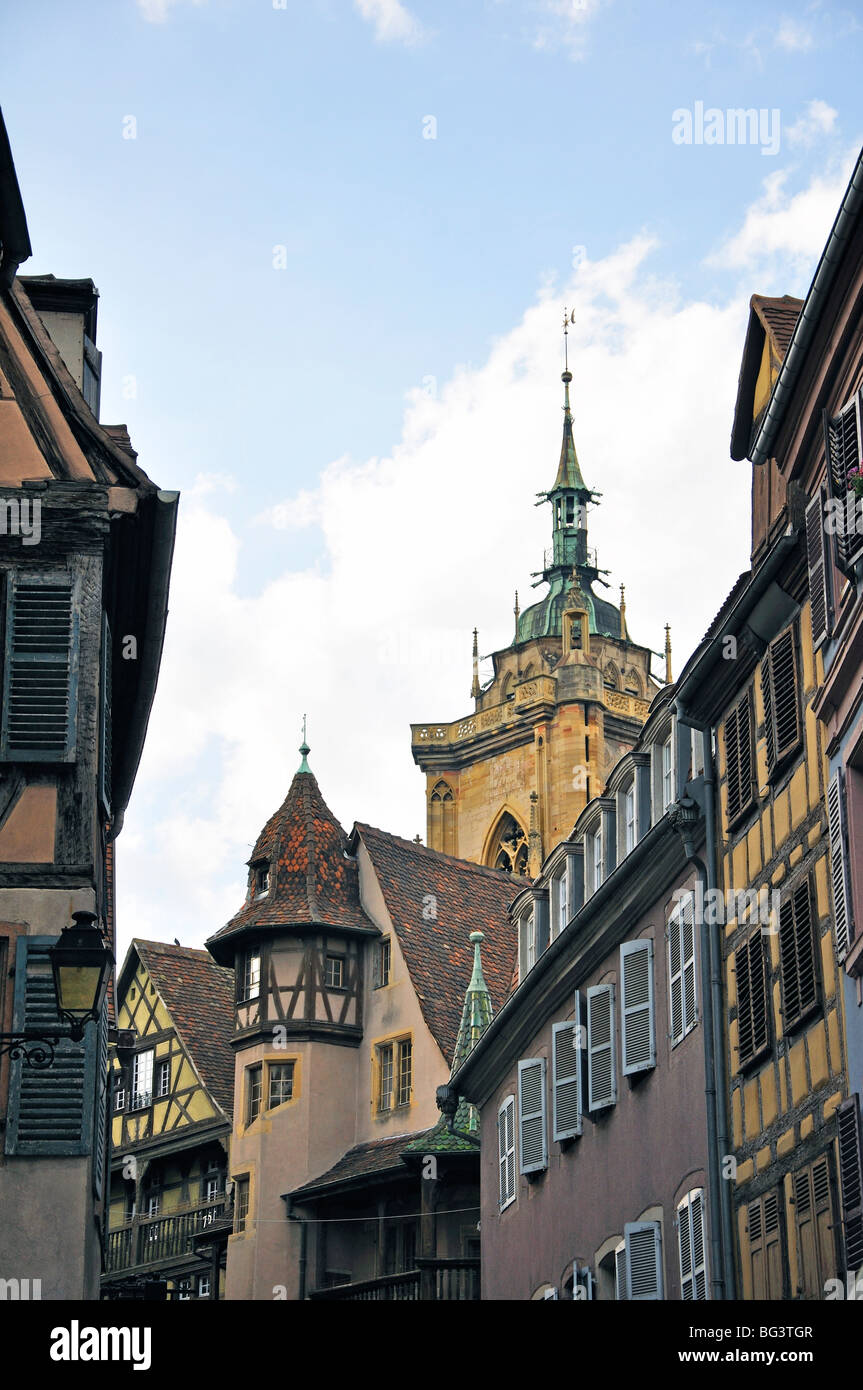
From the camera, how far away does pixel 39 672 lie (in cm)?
1728

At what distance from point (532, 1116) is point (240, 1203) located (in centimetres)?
1570

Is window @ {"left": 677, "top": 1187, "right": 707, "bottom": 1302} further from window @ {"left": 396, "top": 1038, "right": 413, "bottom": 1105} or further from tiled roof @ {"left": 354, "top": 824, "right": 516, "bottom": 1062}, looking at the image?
window @ {"left": 396, "top": 1038, "right": 413, "bottom": 1105}

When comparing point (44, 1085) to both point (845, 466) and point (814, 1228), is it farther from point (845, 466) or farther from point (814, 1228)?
point (845, 466)

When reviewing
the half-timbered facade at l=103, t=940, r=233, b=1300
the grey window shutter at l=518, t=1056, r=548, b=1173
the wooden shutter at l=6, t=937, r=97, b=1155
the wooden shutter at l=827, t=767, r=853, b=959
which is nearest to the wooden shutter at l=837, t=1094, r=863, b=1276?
the wooden shutter at l=827, t=767, r=853, b=959

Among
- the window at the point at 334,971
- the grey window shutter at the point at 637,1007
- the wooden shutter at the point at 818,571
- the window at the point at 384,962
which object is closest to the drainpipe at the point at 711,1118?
the grey window shutter at the point at 637,1007

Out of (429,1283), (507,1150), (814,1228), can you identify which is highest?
(507,1150)

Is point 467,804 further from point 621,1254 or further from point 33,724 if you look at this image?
point 33,724

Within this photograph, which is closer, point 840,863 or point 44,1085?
point 44,1085

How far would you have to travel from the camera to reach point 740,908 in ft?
67.7

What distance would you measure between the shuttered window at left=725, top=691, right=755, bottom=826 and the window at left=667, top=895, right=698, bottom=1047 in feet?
4.89

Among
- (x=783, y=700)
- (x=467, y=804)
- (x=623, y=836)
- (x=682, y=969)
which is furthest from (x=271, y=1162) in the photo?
(x=467, y=804)

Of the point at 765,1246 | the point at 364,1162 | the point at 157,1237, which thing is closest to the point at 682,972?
the point at 765,1246

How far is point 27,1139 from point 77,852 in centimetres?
203

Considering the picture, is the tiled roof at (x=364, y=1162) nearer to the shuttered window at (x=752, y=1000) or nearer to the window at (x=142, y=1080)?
the window at (x=142, y=1080)
